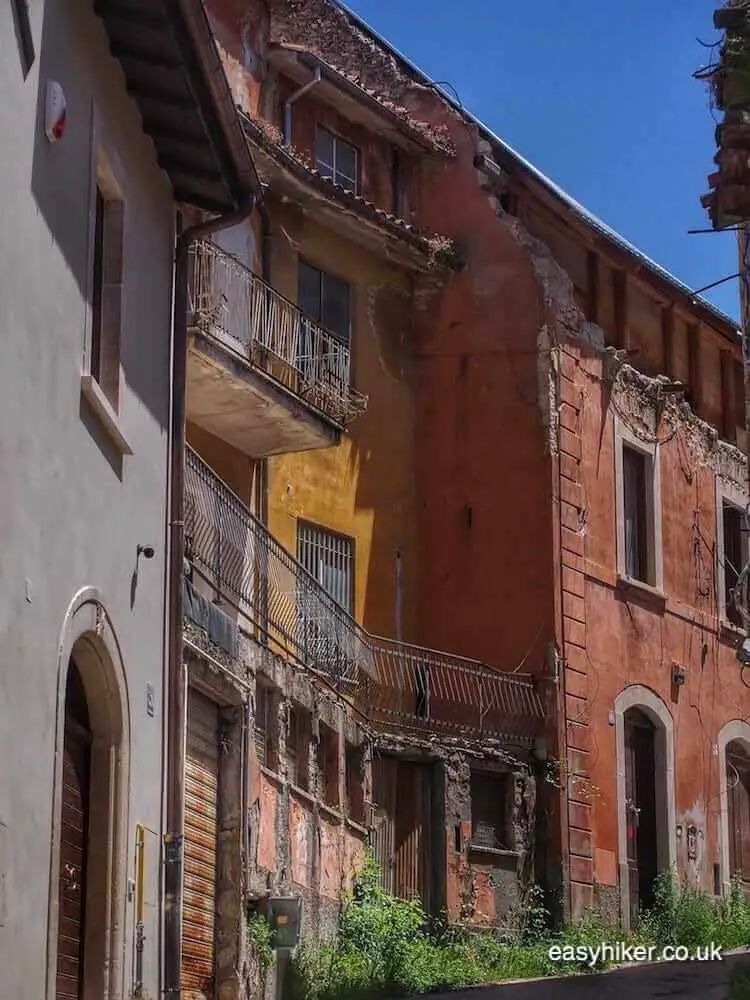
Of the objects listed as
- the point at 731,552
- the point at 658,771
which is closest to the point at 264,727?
the point at 658,771

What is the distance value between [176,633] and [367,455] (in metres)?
11.1

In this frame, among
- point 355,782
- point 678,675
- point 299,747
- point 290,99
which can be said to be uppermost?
point 290,99

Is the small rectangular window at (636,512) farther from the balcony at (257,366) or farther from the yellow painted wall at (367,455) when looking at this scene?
the balcony at (257,366)

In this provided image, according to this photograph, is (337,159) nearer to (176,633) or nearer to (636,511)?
(636,511)

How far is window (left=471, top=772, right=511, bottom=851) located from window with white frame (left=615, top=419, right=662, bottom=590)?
4.32 metres

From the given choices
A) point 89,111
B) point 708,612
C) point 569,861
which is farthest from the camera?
point 708,612

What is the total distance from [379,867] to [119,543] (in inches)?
365

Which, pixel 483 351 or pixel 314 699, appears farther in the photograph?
pixel 483 351

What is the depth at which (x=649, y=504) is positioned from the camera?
25.7 meters

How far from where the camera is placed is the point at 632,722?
2473cm

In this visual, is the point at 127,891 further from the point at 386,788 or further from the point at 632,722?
the point at 632,722

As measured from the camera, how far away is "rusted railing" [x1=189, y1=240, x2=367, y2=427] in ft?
60.7

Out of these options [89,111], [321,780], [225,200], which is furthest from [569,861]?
[89,111]

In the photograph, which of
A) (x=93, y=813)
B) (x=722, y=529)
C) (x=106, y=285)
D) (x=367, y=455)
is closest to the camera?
(x=93, y=813)
